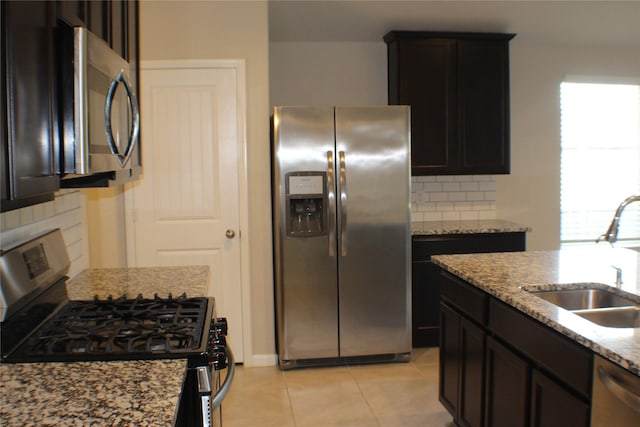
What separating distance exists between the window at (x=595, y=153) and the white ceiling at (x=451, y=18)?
595 millimetres

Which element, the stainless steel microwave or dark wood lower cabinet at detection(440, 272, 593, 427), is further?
dark wood lower cabinet at detection(440, 272, 593, 427)

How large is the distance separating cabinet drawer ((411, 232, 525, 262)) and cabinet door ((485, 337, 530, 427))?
73.9 inches

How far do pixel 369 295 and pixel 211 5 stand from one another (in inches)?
83.5

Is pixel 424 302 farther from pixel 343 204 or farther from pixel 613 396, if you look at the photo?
pixel 613 396

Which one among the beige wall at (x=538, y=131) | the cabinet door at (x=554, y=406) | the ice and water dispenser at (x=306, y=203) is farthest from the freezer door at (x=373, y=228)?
the cabinet door at (x=554, y=406)

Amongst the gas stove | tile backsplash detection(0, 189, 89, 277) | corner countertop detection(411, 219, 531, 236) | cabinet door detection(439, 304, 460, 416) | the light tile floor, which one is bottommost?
the light tile floor

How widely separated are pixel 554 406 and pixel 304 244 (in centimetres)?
218

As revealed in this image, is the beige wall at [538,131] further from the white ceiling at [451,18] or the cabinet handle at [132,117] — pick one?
the cabinet handle at [132,117]

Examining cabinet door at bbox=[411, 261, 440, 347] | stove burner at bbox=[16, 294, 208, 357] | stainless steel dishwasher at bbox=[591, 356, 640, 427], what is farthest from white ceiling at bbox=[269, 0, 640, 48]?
stainless steel dishwasher at bbox=[591, 356, 640, 427]

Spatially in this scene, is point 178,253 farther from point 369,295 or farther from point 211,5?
point 211,5

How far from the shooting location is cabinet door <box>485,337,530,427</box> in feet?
Answer: 6.99

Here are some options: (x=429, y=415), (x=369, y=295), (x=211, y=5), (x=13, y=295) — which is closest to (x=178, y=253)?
(x=369, y=295)

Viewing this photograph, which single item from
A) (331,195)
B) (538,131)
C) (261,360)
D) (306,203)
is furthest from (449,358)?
(538,131)

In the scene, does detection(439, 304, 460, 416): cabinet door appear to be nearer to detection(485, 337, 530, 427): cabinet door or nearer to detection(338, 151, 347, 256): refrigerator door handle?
detection(485, 337, 530, 427): cabinet door
